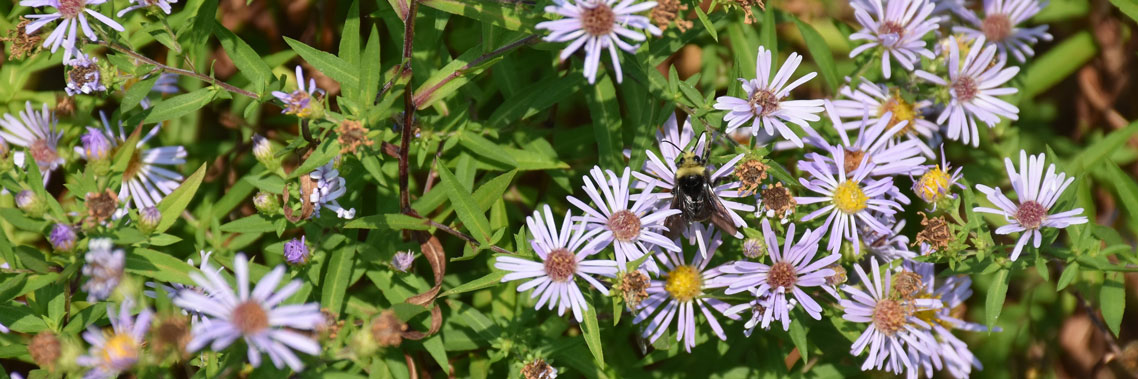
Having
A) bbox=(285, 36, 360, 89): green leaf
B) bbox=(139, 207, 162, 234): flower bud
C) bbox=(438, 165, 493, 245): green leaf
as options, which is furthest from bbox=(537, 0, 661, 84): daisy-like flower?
bbox=(139, 207, 162, 234): flower bud

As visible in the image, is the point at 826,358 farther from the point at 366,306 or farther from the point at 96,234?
the point at 96,234

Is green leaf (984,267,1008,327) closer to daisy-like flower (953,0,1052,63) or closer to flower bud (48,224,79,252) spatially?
daisy-like flower (953,0,1052,63)

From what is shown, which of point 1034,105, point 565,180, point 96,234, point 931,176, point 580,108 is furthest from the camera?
point 1034,105

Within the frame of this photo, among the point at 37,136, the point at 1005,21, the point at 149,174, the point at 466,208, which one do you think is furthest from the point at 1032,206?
the point at 37,136

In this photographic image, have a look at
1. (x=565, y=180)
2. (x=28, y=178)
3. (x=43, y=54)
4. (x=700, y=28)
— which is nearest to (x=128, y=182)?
(x=43, y=54)

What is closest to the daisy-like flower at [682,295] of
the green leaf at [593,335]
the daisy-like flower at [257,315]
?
the green leaf at [593,335]

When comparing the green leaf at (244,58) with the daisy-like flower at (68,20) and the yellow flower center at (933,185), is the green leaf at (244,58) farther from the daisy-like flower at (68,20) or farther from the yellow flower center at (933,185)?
the yellow flower center at (933,185)
